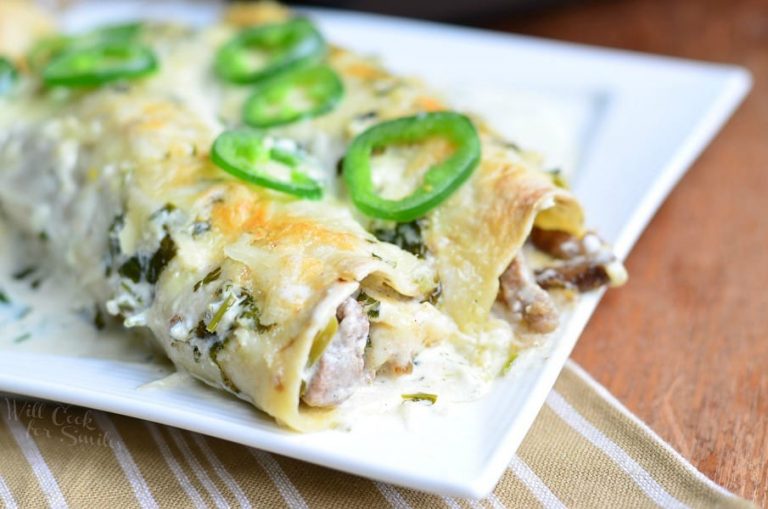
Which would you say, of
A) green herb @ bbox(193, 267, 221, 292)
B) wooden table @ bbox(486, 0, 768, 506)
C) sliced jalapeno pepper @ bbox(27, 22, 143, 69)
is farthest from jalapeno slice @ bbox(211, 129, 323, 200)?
sliced jalapeno pepper @ bbox(27, 22, 143, 69)

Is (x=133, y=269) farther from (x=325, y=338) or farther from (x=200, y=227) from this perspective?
(x=325, y=338)

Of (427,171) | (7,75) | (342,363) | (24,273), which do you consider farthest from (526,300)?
(7,75)

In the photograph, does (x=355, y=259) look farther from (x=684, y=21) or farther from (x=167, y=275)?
(x=684, y=21)

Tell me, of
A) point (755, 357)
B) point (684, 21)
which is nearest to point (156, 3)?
point (684, 21)

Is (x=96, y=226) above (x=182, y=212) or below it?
below

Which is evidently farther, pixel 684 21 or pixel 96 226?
pixel 684 21

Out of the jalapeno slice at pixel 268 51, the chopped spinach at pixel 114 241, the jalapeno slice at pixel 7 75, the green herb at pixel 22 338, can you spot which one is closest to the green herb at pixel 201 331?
the chopped spinach at pixel 114 241
